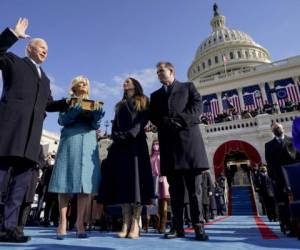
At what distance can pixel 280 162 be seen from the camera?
455 centimetres

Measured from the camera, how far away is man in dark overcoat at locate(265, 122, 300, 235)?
447 centimetres

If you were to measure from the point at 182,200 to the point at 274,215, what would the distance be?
7112mm

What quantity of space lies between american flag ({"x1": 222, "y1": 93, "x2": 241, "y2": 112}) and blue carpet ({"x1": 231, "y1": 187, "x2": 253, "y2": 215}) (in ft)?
49.4

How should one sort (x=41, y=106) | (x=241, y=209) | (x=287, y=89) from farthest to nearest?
1. (x=287, y=89)
2. (x=241, y=209)
3. (x=41, y=106)

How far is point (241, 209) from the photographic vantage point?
16.8 metres

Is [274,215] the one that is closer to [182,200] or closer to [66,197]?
[182,200]

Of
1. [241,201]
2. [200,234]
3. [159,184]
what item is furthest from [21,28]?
[241,201]

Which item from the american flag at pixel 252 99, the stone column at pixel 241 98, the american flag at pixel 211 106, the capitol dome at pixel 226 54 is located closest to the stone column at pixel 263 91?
the american flag at pixel 252 99

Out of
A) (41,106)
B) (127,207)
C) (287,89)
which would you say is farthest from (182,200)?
(287,89)

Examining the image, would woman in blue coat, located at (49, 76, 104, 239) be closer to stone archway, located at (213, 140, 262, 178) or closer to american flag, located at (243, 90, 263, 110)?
stone archway, located at (213, 140, 262, 178)

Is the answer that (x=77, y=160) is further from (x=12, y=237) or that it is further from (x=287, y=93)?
(x=287, y=93)

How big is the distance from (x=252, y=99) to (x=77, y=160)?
35.2m

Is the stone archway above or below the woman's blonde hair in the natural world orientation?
above

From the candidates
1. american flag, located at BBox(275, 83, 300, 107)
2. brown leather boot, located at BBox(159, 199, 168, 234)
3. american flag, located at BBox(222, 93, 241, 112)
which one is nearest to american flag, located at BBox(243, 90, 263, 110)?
american flag, located at BBox(222, 93, 241, 112)
